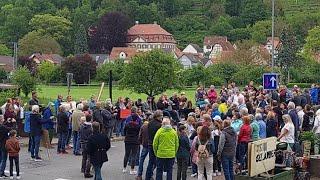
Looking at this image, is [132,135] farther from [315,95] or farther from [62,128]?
[315,95]

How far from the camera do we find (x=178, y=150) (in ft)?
47.1

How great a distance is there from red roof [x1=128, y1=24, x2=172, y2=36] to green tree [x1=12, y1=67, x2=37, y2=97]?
340 feet

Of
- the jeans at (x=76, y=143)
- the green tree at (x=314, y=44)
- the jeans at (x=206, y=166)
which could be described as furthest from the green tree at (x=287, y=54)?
the jeans at (x=206, y=166)

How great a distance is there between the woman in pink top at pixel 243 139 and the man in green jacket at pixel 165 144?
7.52ft

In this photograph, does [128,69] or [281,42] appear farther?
[281,42]

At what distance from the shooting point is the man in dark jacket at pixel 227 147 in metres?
14.2

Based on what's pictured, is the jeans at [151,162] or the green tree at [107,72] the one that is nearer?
the jeans at [151,162]

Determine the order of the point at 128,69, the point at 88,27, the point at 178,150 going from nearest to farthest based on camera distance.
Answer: the point at 178,150 < the point at 128,69 < the point at 88,27

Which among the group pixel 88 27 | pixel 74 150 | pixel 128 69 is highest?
pixel 88 27

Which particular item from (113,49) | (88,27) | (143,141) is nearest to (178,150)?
(143,141)

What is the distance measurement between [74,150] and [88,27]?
138267 millimetres

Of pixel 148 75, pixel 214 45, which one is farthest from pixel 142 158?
pixel 214 45

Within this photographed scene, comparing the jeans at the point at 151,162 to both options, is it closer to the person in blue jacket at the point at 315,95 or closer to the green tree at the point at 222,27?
the person in blue jacket at the point at 315,95

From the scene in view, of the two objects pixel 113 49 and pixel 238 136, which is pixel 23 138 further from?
pixel 113 49
